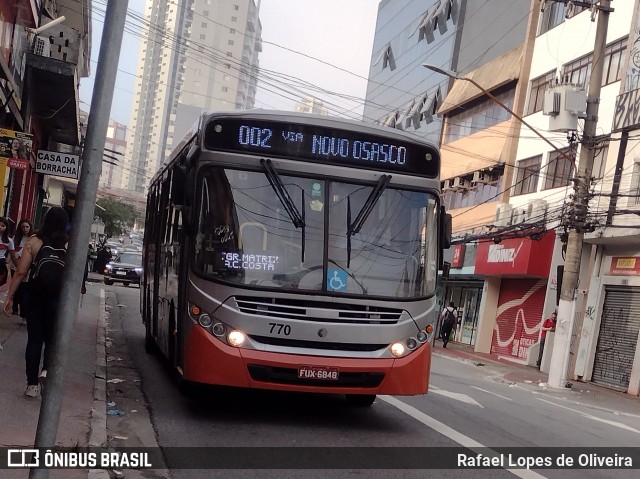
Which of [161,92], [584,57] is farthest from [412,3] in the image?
[161,92]

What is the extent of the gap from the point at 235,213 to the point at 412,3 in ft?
148

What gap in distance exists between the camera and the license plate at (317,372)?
7836 millimetres

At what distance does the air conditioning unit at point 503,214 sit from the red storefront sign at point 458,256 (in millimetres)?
4137

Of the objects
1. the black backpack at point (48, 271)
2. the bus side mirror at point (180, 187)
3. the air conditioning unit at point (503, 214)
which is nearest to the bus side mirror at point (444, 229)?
the bus side mirror at point (180, 187)

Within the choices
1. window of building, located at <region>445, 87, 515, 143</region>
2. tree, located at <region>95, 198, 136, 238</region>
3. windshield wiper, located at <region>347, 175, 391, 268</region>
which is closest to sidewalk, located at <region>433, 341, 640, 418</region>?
window of building, located at <region>445, 87, 515, 143</region>

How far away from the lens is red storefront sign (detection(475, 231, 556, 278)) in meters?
27.6

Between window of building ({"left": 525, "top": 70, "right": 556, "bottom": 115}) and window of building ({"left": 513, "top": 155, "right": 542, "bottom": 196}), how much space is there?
6.67 ft

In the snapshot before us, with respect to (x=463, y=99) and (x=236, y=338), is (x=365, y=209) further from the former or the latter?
(x=463, y=99)

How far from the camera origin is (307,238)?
809 cm

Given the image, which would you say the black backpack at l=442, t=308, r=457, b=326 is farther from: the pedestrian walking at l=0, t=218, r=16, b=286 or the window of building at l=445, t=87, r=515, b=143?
the pedestrian walking at l=0, t=218, r=16, b=286

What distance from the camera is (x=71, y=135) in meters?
31.1

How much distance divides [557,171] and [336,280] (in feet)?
71.3

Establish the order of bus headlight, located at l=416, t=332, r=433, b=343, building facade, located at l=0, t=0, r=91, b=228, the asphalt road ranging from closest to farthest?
the asphalt road → bus headlight, located at l=416, t=332, r=433, b=343 → building facade, located at l=0, t=0, r=91, b=228

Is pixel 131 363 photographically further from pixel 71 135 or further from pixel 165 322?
pixel 71 135
